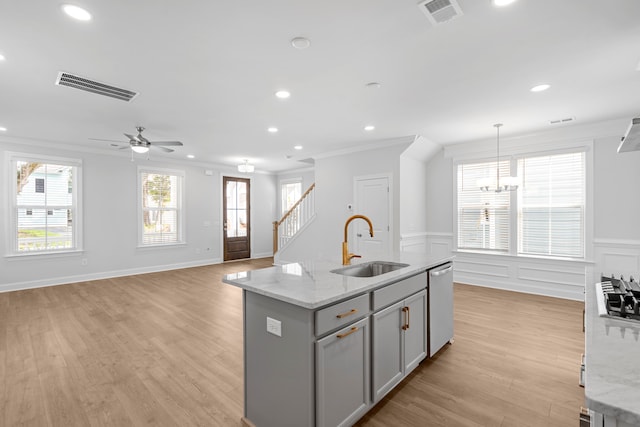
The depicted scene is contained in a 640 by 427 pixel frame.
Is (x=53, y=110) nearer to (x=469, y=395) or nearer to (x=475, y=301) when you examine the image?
(x=469, y=395)

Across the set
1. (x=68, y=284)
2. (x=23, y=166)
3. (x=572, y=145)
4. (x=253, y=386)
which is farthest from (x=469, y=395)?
(x=23, y=166)

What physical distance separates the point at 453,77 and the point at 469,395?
2997mm

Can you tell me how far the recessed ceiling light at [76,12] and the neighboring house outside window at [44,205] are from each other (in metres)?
5.23

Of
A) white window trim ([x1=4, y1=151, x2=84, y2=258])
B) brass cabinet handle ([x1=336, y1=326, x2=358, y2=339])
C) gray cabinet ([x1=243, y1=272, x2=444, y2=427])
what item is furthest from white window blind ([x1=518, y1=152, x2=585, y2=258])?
white window trim ([x1=4, y1=151, x2=84, y2=258])

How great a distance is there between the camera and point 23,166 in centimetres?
580

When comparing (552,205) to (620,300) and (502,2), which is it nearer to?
(502,2)

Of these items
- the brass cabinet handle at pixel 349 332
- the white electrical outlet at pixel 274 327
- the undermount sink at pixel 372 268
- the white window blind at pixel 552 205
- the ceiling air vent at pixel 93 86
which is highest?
the ceiling air vent at pixel 93 86

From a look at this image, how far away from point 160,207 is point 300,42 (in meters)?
6.55

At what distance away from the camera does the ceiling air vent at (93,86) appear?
3139mm

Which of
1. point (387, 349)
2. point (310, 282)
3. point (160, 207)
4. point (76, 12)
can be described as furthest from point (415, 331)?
point (160, 207)

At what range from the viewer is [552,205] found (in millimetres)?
5258

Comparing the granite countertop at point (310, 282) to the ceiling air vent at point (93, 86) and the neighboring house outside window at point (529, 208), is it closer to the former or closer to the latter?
the ceiling air vent at point (93, 86)

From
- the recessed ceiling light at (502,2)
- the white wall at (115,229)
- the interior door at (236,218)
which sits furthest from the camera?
the interior door at (236,218)

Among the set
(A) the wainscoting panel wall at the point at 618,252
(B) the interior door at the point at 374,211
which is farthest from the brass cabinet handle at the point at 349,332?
(A) the wainscoting panel wall at the point at 618,252
